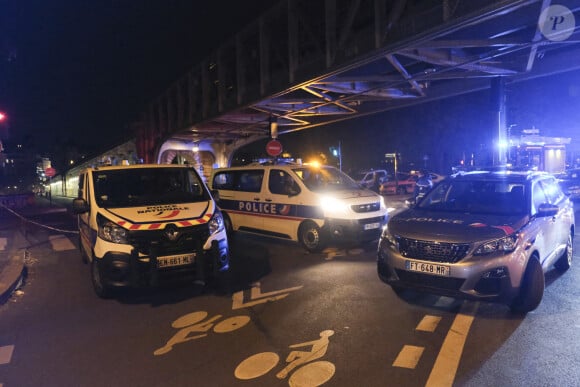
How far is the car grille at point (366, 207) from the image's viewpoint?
8.67 meters

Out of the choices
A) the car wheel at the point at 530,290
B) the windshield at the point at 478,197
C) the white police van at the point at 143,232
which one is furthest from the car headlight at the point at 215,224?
the car wheel at the point at 530,290

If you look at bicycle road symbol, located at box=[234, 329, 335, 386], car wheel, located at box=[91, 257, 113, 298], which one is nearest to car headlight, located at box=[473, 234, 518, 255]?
bicycle road symbol, located at box=[234, 329, 335, 386]

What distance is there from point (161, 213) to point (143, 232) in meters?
0.43

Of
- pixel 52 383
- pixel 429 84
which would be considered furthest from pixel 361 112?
pixel 52 383

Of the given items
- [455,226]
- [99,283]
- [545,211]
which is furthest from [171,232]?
[545,211]

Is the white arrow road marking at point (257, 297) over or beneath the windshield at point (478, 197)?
beneath

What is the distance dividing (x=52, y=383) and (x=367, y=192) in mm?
7085

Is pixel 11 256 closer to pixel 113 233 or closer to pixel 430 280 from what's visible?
pixel 113 233

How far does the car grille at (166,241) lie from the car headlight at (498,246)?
11.9 feet

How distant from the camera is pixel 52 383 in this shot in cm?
365

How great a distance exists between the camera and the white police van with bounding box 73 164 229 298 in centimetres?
560

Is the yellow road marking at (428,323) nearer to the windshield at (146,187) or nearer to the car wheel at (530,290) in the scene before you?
the car wheel at (530,290)

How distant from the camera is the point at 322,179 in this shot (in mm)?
9555

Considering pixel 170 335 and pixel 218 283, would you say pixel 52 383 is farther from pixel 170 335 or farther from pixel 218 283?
pixel 218 283
